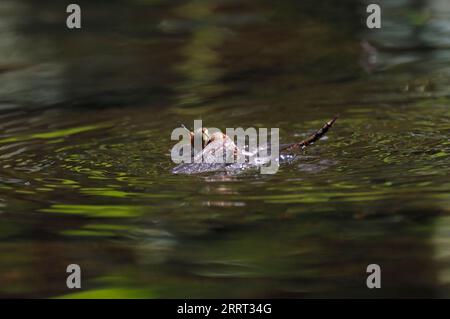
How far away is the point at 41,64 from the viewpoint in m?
7.77

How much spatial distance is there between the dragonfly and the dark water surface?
0.34 feet

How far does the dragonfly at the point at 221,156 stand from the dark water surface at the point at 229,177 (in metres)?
0.10

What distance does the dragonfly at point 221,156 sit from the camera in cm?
448

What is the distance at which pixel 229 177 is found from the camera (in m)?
4.36

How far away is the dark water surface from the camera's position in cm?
328

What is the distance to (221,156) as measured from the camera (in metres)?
4.52

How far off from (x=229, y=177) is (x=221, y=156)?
189mm

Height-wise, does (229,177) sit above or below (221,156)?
below

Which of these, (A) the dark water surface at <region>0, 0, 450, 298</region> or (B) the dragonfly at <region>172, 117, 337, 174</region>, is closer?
(A) the dark water surface at <region>0, 0, 450, 298</region>

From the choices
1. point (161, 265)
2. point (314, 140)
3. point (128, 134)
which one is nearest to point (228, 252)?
point (161, 265)

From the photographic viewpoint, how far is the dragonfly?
4480mm

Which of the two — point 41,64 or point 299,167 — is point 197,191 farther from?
point 41,64

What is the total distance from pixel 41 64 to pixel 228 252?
472 centimetres

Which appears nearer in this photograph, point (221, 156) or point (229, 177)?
point (229, 177)
